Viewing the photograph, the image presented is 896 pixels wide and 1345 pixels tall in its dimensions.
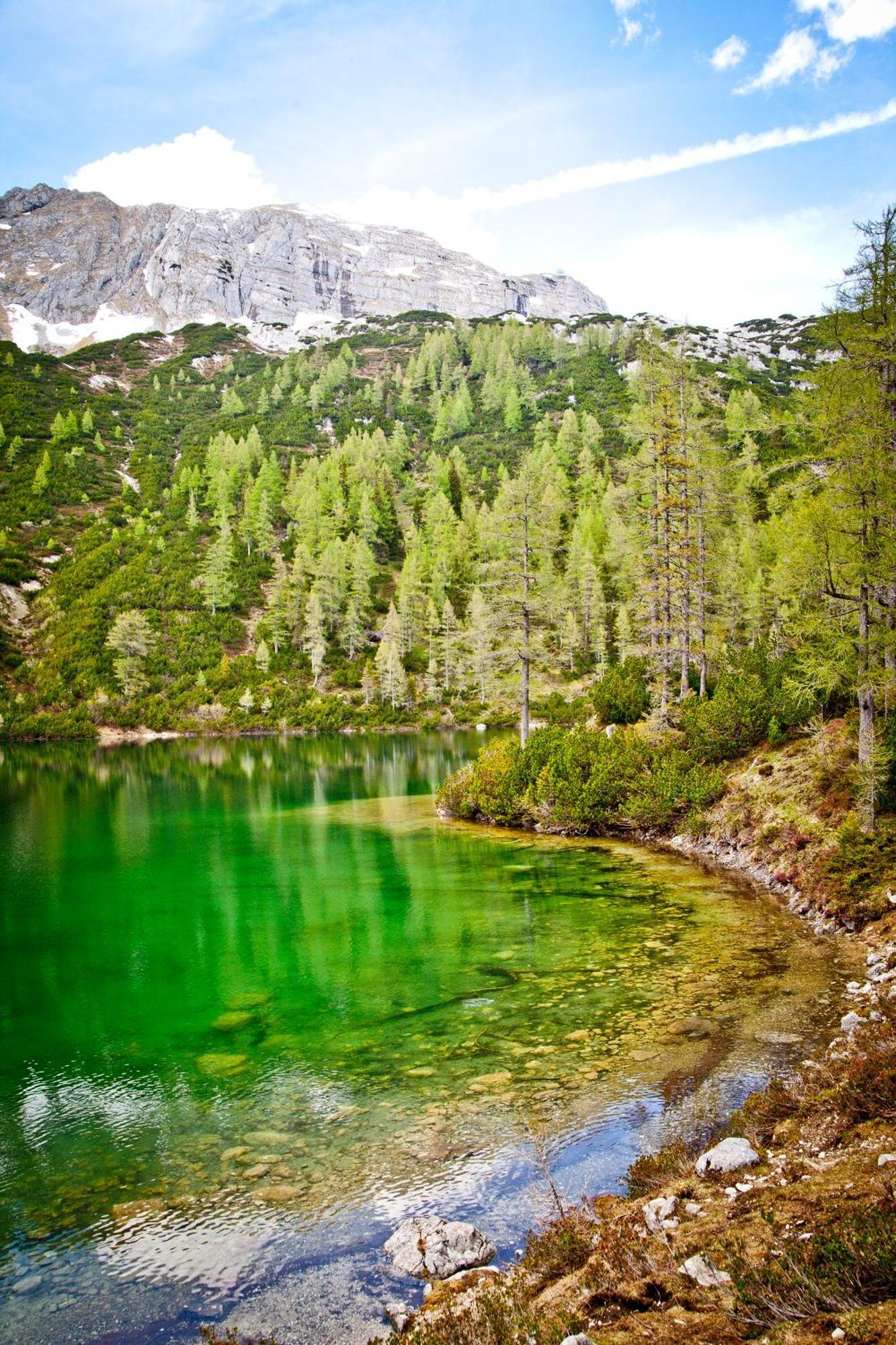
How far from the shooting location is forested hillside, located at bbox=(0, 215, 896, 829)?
50.8 feet

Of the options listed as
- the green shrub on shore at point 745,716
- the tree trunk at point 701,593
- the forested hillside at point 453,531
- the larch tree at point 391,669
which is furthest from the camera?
the larch tree at point 391,669

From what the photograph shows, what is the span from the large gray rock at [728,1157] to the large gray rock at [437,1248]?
1.84 meters

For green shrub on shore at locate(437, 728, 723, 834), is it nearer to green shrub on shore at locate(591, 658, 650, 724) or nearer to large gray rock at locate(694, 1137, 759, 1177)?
green shrub on shore at locate(591, 658, 650, 724)

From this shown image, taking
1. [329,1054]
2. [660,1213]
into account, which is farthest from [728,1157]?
[329,1054]

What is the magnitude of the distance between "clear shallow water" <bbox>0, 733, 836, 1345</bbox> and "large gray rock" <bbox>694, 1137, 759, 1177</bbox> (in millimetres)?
999

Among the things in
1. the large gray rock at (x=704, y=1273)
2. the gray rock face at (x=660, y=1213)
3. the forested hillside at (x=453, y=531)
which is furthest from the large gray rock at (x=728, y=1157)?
the forested hillside at (x=453, y=531)

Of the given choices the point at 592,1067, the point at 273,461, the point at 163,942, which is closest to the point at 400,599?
the point at 273,461

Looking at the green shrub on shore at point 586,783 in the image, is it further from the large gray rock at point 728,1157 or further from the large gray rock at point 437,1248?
the large gray rock at point 437,1248

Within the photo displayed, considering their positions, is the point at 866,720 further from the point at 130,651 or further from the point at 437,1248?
the point at 130,651

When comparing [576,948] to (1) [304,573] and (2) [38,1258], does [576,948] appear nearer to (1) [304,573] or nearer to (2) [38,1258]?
(2) [38,1258]

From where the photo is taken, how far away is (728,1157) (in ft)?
20.0

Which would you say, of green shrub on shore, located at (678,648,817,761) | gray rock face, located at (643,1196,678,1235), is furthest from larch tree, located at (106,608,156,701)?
gray rock face, located at (643,1196,678,1235)

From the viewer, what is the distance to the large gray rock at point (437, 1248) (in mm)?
5668

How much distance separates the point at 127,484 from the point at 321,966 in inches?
4191
